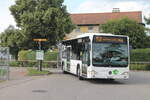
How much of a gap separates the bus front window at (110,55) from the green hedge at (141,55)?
22384 millimetres

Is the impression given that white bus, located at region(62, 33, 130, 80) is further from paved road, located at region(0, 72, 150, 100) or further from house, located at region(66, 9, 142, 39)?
house, located at region(66, 9, 142, 39)

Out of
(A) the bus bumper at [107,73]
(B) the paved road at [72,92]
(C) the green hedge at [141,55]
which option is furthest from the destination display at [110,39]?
(C) the green hedge at [141,55]

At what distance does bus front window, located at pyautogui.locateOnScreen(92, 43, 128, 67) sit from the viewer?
2070cm

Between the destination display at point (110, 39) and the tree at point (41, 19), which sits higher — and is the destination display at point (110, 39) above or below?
below

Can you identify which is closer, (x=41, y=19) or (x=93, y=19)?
(x=41, y=19)

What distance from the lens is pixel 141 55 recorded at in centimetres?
4341

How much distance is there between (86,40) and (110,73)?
266 centimetres

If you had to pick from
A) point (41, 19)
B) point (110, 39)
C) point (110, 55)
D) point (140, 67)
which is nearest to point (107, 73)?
point (110, 55)

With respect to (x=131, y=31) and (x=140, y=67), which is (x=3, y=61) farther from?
(x=131, y=31)

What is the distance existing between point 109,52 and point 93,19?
53161 mm

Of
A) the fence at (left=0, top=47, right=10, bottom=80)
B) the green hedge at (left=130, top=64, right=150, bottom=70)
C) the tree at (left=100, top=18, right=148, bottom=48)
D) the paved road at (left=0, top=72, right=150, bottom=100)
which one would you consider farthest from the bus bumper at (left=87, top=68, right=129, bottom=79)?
the tree at (left=100, top=18, right=148, bottom=48)

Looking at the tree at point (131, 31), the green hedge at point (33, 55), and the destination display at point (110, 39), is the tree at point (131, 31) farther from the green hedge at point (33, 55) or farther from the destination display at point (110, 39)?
the destination display at point (110, 39)

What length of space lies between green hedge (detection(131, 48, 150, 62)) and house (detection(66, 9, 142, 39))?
90.5ft

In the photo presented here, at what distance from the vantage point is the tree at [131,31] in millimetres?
55562
